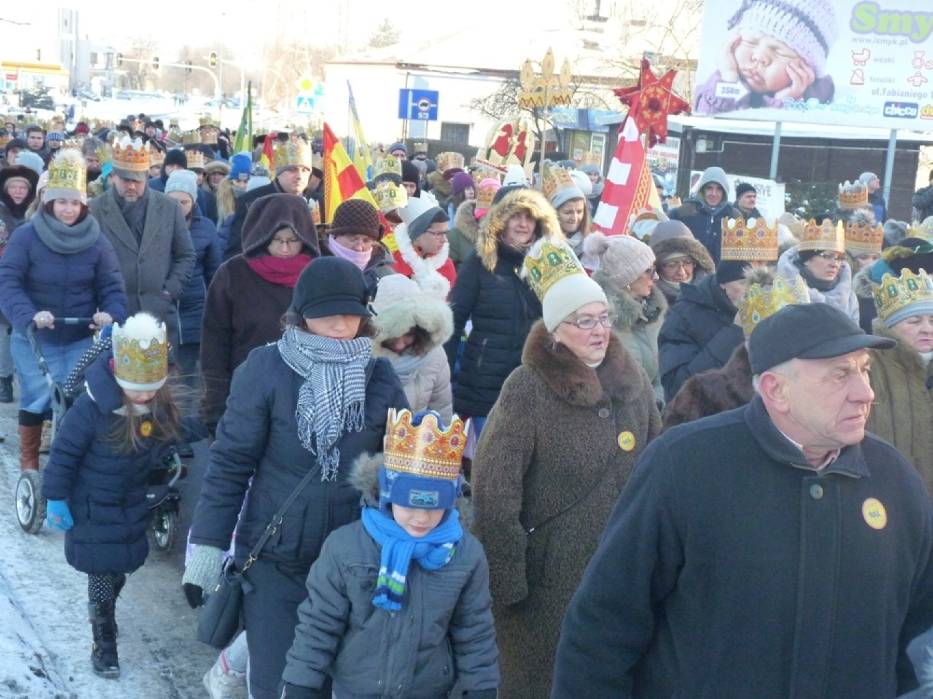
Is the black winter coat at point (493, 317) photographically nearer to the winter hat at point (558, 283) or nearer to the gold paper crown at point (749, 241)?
the gold paper crown at point (749, 241)

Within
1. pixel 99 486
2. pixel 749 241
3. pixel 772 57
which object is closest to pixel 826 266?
pixel 749 241

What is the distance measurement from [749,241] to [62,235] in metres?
3.77

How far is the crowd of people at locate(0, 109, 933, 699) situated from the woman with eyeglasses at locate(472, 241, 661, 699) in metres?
0.01

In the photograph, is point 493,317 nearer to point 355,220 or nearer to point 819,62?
point 355,220

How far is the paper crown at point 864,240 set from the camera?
Answer: 28.7 feet

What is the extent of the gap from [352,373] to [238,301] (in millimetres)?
1938

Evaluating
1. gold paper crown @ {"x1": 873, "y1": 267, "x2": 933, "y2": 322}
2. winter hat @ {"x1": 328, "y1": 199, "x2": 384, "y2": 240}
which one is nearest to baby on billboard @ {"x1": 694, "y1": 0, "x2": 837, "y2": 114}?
winter hat @ {"x1": 328, "y1": 199, "x2": 384, "y2": 240}

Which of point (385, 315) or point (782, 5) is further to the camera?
point (782, 5)

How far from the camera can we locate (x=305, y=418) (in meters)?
4.27

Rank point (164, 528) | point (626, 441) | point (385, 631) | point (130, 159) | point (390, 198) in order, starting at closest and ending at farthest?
point (385, 631), point (626, 441), point (164, 528), point (130, 159), point (390, 198)

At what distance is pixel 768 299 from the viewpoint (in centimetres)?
498

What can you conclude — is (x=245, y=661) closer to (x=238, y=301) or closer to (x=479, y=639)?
(x=479, y=639)

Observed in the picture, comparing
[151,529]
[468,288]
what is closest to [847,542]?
[468,288]

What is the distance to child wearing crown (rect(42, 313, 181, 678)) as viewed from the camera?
18.1 feet
